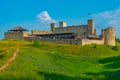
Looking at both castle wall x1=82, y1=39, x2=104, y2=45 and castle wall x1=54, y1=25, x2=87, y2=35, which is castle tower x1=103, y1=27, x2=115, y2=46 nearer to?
castle wall x1=82, y1=39, x2=104, y2=45

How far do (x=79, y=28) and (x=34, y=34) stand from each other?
851 cm

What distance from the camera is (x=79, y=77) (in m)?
35.7

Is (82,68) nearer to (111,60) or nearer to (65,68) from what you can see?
(65,68)

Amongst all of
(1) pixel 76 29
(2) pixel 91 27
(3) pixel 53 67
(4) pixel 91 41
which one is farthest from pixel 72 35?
(3) pixel 53 67

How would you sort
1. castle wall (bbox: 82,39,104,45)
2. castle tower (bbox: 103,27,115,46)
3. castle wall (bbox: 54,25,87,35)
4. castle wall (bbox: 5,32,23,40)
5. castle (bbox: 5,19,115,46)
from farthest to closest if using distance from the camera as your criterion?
castle wall (bbox: 54,25,87,35) → castle wall (bbox: 5,32,23,40) → castle tower (bbox: 103,27,115,46) → castle (bbox: 5,19,115,46) → castle wall (bbox: 82,39,104,45)

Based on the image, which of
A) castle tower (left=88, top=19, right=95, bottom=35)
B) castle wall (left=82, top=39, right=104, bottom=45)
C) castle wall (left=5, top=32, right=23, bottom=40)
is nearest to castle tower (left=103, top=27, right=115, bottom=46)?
castle wall (left=82, top=39, right=104, bottom=45)

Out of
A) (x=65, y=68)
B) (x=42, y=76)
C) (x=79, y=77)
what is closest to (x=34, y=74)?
(x=42, y=76)

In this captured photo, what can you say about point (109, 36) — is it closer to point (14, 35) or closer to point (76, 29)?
point (76, 29)

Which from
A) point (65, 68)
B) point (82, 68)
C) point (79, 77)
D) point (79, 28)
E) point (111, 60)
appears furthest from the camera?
point (79, 28)

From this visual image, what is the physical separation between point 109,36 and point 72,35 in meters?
7.14

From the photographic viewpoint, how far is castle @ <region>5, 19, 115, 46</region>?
73.8m

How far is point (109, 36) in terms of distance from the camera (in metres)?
79.3

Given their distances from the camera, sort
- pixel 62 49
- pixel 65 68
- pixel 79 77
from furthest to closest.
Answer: pixel 62 49 → pixel 65 68 → pixel 79 77

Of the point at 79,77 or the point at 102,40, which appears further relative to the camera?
the point at 102,40
